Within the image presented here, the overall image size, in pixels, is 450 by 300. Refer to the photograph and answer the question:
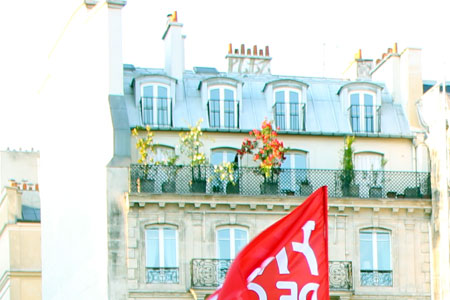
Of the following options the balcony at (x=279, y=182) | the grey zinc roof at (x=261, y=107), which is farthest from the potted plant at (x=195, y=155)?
the grey zinc roof at (x=261, y=107)

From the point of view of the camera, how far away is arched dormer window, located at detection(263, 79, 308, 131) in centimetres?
3438

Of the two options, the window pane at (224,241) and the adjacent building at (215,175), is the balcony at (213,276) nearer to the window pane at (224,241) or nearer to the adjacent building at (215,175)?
the adjacent building at (215,175)

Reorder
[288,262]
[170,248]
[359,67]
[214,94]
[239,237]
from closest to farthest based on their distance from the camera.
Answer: [288,262] → [170,248] → [239,237] → [214,94] → [359,67]

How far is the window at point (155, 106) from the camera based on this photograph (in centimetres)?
3331

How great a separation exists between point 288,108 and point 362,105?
2.29m

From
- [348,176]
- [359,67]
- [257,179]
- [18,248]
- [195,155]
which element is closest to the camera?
[195,155]

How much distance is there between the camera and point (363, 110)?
34969 millimetres

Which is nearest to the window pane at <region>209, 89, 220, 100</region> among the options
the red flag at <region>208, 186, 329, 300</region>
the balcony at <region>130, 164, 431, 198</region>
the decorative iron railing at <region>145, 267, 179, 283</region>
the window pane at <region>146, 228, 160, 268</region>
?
the balcony at <region>130, 164, 431, 198</region>

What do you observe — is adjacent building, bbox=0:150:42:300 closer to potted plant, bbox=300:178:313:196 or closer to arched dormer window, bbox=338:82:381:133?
potted plant, bbox=300:178:313:196

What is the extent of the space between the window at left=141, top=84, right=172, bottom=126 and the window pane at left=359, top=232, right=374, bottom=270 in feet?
21.0

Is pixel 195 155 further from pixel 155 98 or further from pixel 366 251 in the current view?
pixel 366 251

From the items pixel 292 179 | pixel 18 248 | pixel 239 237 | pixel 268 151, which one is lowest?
pixel 239 237

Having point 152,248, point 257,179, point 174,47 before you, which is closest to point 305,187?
point 257,179

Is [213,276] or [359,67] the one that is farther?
[359,67]
